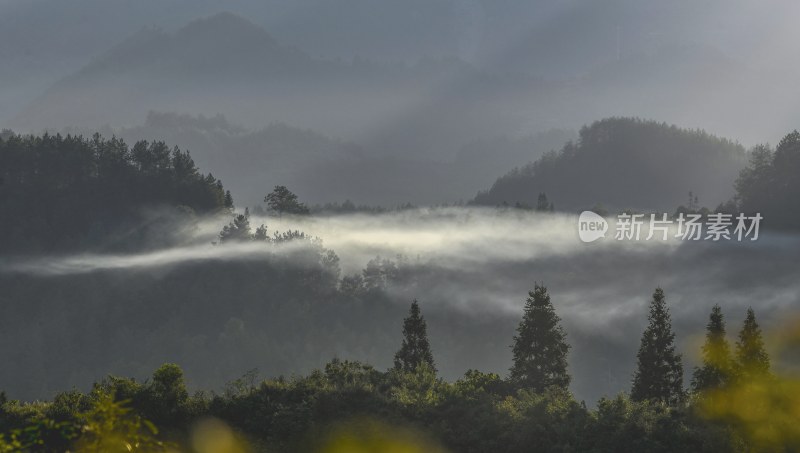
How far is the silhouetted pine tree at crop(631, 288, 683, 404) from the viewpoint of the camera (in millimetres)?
81412

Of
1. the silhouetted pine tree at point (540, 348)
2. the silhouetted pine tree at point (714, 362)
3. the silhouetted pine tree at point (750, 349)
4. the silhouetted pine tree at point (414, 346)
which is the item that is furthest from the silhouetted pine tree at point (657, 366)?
the silhouetted pine tree at point (414, 346)

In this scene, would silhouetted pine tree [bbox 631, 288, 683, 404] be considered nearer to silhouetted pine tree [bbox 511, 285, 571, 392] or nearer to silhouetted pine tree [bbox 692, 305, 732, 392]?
silhouetted pine tree [bbox 692, 305, 732, 392]

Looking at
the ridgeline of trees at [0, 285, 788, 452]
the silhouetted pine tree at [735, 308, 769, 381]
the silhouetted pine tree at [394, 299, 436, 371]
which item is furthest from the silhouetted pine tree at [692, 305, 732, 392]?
the silhouetted pine tree at [394, 299, 436, 371]

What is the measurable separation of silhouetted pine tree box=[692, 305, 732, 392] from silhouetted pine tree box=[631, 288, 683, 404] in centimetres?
312

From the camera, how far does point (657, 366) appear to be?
82250 mm

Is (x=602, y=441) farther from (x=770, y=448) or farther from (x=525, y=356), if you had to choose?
(x=525, y=356)

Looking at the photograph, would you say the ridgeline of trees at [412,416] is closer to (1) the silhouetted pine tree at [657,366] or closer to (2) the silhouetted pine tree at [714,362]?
(2) the silhouetted pine tree at [714,362]

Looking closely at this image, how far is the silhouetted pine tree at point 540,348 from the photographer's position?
86.3 meters

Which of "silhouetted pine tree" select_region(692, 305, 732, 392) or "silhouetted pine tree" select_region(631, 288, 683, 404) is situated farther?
"silhouetted pine tree" select_region(631, 288, 683, 404)

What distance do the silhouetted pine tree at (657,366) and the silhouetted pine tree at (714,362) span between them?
3.12m

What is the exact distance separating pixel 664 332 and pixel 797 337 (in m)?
77.7

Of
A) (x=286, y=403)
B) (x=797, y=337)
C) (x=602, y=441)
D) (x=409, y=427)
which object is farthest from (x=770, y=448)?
(x=797, y=337)

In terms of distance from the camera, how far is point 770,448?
5269 cm

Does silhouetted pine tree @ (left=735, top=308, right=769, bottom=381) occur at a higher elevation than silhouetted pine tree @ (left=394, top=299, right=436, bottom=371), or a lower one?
higher
